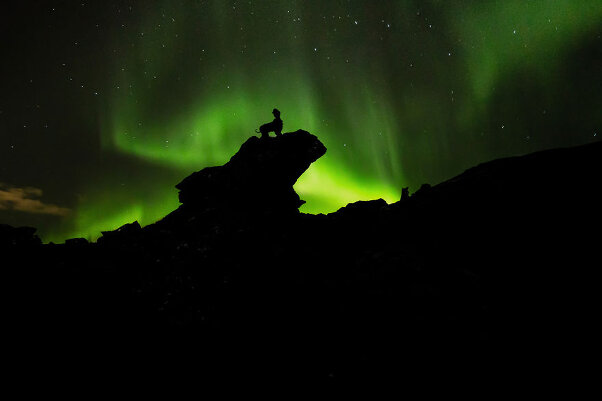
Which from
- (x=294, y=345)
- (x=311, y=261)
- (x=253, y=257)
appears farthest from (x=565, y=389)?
(x=253, y=257)

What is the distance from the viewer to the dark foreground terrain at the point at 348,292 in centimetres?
682

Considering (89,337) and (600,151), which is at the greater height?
(600,151)

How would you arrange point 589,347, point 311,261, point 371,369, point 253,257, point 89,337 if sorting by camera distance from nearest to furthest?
point 589,347, point 371,369, point 89,337, point 311,261, point 253,257

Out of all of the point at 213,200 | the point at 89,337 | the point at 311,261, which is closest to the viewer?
the point at 89,337

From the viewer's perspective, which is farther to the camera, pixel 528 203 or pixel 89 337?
pixel 528 203

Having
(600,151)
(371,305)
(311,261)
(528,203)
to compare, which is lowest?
(371,305)

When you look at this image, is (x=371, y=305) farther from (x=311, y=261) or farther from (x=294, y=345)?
(x=311, y=261)

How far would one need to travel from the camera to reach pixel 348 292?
9.20m

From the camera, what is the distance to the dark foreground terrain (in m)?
6.82

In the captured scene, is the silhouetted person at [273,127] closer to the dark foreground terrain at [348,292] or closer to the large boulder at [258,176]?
the large boulder at [258,176]

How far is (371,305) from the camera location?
27.1ft

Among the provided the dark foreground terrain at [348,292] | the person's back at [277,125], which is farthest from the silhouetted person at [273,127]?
the dark foreground terrain at [348,292]

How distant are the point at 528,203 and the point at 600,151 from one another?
10.8ft

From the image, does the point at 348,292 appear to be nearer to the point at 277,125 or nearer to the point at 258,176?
the point at 258,176
